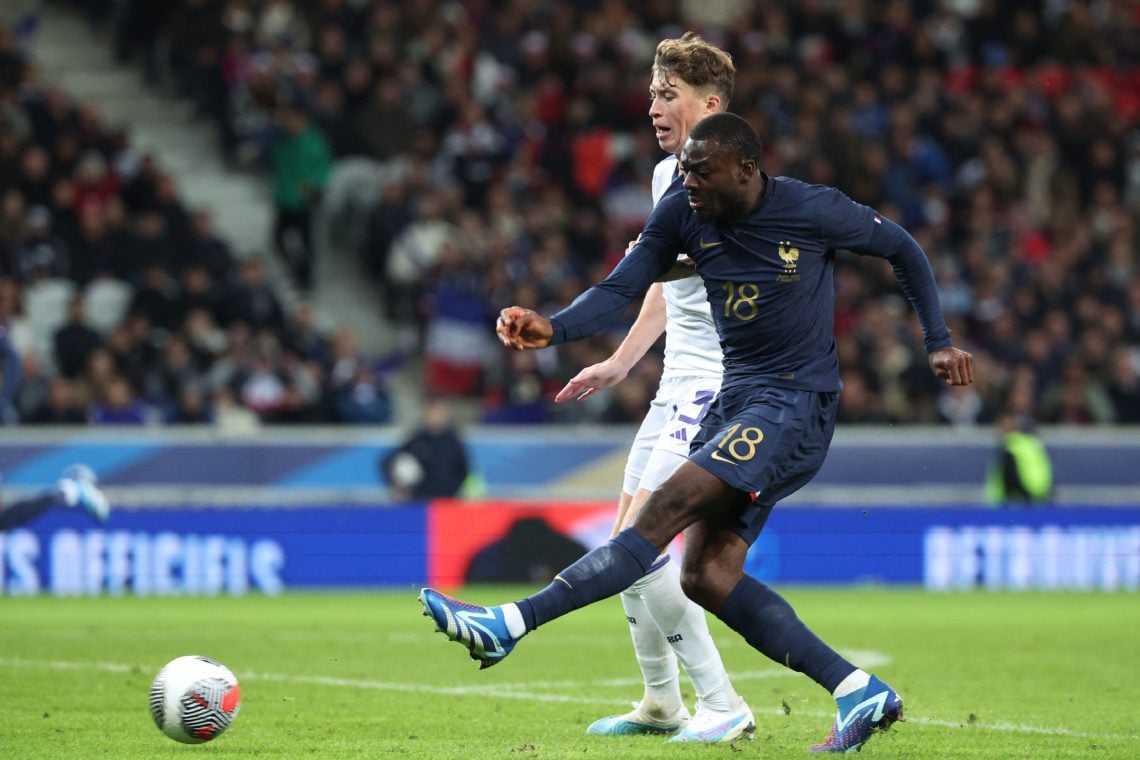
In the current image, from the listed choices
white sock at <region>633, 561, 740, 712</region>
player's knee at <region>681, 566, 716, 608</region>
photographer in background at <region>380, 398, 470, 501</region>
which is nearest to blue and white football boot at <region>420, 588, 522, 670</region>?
player's knee at <region>681, 566, 716, 608</region>

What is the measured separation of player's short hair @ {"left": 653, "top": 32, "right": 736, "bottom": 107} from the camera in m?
7.15

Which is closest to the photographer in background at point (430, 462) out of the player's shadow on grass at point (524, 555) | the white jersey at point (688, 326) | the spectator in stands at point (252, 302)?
the player's shadow on grass at point (524, 555)

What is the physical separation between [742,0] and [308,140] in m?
7.95

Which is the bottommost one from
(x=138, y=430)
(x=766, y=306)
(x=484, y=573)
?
(x=484, y=573)

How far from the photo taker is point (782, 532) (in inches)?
661

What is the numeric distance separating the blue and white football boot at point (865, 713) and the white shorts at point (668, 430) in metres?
1.14

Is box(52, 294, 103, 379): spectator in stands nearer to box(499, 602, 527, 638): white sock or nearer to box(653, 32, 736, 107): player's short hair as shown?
box(653, 32, 736, 107): player's short hair

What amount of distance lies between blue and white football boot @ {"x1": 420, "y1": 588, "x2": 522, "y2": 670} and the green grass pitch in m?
0.74

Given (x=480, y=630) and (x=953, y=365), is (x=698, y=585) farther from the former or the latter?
(x=953, y=365)

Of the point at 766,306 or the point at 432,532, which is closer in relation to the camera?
the point at 766,306

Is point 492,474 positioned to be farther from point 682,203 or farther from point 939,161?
point 682,203

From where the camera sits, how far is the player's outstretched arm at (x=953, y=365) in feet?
21.3

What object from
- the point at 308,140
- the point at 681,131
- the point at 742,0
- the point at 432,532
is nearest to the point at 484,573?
the point at 432,532

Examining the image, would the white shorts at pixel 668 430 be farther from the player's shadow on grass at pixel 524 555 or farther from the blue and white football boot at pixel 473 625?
the player's shadow on grass at pixel 524 555
